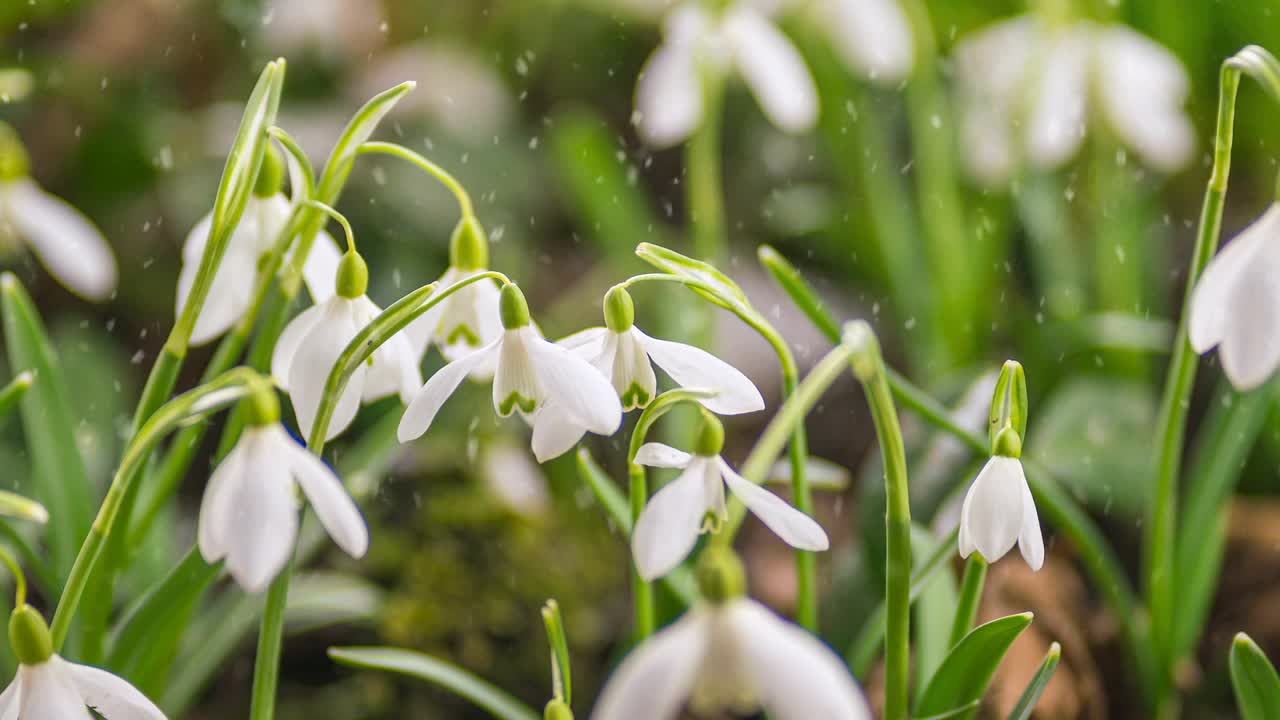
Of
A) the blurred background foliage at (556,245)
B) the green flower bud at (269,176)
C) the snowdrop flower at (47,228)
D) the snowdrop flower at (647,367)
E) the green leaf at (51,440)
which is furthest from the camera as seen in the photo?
the blurred background foliage at (556,245)

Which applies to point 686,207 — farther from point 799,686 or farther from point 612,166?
point 799,686

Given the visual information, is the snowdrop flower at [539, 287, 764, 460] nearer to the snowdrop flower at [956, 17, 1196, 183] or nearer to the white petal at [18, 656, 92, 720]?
the white petal at [18, 656, 92, 720]

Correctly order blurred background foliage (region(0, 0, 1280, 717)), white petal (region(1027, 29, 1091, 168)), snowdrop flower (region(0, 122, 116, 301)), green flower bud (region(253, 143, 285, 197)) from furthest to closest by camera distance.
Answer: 1. white petal (region(1027, 29, 1091, 168))
2. blurred background foliage (region(0, 0, 1280, 717))
3. snowdrop flower (region(0, 122, 116, 301))
4. green flower bud (region(253, 143, 285, 197))

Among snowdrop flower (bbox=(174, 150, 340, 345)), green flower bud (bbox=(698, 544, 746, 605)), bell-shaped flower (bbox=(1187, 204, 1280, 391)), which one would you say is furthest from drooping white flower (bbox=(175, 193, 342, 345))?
bell-shaped flower (bbox=(1187, 204, 1280, 391))

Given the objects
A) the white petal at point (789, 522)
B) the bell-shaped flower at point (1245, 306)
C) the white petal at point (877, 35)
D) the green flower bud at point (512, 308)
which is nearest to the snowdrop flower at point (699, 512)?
the white petal at point (789, 522)

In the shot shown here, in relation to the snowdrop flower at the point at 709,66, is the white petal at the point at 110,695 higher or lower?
lower

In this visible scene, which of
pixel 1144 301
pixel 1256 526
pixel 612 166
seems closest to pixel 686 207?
pixel 612 166

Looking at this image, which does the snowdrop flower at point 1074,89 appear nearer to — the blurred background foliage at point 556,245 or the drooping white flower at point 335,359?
the blurred background foliage at point 556,245

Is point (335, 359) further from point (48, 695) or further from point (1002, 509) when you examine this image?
point (1002, 509)
